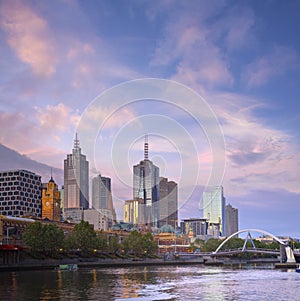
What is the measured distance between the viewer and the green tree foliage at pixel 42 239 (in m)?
152

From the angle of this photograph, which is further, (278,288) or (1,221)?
(1,221)

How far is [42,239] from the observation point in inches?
6009

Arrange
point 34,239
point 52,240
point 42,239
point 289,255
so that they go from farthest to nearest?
1. point 289,255
2. point 52,240
3. point 42,239
4. point 34,239

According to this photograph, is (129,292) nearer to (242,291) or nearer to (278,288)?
(242,291)

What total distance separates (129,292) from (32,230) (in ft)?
304

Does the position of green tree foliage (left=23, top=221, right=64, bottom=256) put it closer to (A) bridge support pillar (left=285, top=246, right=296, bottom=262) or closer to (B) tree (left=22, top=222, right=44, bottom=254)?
(B) tree (left=22, top=222, right=44, bottom=254)

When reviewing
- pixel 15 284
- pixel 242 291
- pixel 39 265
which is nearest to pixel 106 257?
pixel 39 265

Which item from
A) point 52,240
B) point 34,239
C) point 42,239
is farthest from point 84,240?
point 34,239

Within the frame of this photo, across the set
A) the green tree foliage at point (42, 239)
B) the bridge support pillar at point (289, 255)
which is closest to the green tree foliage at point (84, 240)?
the green tree foliage at point (42, 239)

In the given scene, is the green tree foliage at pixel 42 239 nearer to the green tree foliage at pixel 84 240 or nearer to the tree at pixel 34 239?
the tree at pixel 34 239

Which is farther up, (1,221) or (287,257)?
(1,221)

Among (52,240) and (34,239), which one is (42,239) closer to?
(34,239)

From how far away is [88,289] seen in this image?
7119 cm

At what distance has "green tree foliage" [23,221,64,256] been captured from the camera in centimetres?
15150
